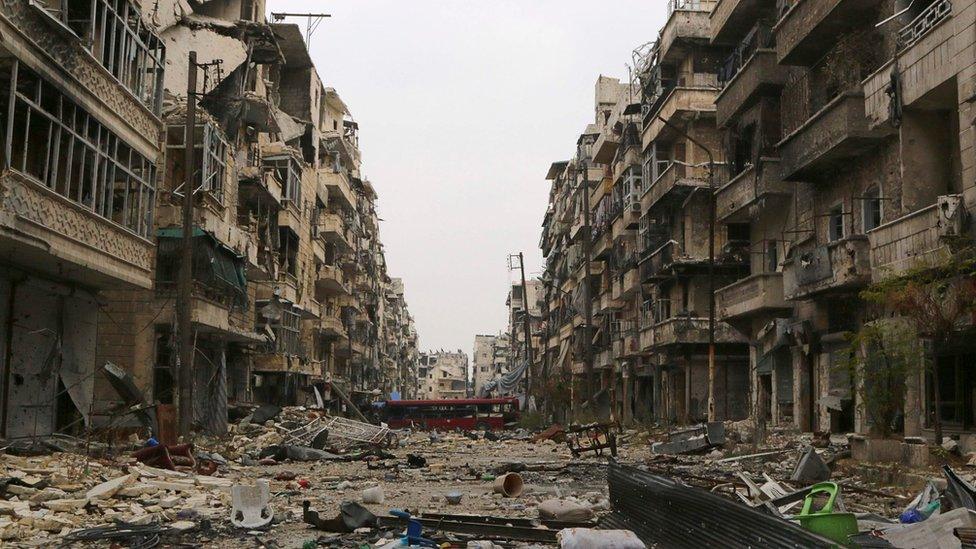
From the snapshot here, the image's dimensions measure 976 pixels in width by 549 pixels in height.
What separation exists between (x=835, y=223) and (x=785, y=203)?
166 inches

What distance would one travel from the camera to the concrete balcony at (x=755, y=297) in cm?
2947

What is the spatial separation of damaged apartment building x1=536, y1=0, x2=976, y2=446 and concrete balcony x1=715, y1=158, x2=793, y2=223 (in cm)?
7

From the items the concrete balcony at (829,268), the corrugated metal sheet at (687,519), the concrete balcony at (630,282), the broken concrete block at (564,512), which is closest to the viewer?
the corrugated metal sheet at (687,519)

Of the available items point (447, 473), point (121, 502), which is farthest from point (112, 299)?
point (121, 502)

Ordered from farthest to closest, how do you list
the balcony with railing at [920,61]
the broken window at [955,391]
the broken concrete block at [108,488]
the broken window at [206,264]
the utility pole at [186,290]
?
1. the broken window at [206,264]
2. the utility pole at [186,290]
3. the broken window at [955,391]
4. the balcony with railing at [920,61]
5. the broken concrete block at [108,488]

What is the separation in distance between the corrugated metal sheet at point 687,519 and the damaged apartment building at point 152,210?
1108 centimetres

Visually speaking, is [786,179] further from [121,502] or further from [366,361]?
[366,361]

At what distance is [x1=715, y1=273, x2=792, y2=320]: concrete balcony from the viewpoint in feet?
96.7

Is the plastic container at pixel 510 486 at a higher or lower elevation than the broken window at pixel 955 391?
lower

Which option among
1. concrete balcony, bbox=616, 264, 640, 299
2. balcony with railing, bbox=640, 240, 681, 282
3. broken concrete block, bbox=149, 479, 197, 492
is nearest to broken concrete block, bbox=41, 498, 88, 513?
broken concrete block, bbox=149, 479, 197, 492

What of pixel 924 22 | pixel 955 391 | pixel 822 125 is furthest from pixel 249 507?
pixel 822 125

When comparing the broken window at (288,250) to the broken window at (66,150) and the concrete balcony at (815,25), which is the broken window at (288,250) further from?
the concrete balcony at (815,25)

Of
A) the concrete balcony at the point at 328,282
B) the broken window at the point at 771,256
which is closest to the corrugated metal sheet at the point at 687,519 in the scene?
the broken window at the point at 771,256

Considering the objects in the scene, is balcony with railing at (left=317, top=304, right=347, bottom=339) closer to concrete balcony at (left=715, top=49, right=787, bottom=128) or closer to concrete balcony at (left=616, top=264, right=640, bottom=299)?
concrete balcony at (left=616, top=264, right=640, bottom=299)
